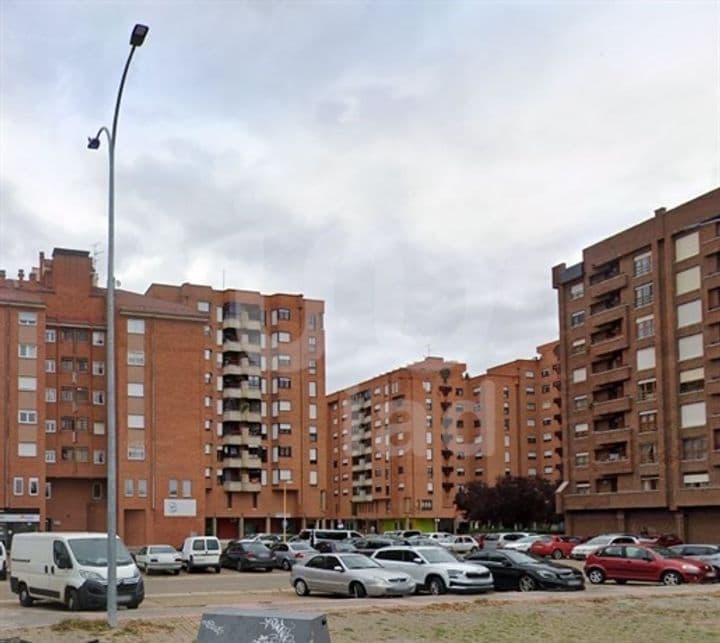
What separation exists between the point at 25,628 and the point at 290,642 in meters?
15.5

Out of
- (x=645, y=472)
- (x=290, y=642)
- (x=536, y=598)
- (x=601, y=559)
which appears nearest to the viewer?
(x=290, y=642)

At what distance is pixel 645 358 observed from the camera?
81.4 m

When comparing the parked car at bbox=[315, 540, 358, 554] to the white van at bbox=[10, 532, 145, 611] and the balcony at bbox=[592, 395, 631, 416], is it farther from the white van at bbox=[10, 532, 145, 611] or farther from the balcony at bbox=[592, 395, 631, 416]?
the balcony at bbox=[592, 395, 631, 416]

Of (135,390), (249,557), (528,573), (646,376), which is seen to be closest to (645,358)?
(646,376)

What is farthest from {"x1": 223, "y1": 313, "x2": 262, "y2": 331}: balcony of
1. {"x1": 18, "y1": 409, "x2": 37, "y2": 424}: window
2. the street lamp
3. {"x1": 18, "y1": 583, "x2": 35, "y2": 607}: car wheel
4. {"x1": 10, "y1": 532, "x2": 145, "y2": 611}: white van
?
the street lamp

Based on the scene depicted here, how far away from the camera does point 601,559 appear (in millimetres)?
38719

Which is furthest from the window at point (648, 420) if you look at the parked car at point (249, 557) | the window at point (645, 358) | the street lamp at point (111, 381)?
the street lamp at point (111, 381)

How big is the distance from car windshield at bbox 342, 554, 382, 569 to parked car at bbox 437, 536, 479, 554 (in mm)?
37124

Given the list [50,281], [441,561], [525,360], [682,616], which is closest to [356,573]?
[441,561]

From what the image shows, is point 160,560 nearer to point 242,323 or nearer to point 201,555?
point 201,555

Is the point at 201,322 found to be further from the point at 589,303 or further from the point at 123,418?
the point at 589,303

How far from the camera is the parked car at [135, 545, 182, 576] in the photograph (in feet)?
166

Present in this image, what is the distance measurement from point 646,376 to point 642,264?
8458mm

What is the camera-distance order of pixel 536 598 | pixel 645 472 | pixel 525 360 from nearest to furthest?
pixel 536 598 < pixel 645 472 < pixel 525 360
